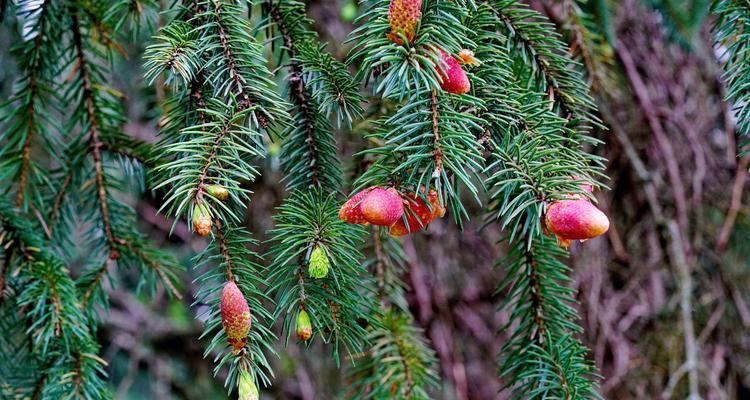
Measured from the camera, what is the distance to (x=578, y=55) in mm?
925

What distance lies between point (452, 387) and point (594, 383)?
0.82 m

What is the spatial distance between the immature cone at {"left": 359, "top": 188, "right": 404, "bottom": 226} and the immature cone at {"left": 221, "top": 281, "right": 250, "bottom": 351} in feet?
0.40

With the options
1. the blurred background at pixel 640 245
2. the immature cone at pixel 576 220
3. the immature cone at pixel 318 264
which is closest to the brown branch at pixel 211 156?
the immature cone at pixel 318 264

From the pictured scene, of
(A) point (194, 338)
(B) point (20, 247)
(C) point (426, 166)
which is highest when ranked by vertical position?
(C) point (426, 166)

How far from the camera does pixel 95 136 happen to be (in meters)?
0.84

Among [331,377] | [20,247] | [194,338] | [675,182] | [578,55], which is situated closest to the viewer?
[20,247]

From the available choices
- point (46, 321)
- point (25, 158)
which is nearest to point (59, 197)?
point (25, 158)

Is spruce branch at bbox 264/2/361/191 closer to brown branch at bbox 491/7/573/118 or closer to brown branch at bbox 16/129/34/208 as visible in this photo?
brown branch at bbox 491/7/573/118

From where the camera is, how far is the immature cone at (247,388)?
1.55ft

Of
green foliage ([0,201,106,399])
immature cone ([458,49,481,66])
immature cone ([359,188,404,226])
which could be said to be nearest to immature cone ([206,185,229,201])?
immature cone ([359,188,404,226])

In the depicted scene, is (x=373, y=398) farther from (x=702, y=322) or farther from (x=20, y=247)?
(x=702, y=322)

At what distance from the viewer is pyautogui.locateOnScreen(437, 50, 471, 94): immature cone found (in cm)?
47

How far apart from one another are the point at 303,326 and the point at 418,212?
134mm

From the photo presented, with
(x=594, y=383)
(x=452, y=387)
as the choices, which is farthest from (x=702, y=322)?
(x=594, y=383)
